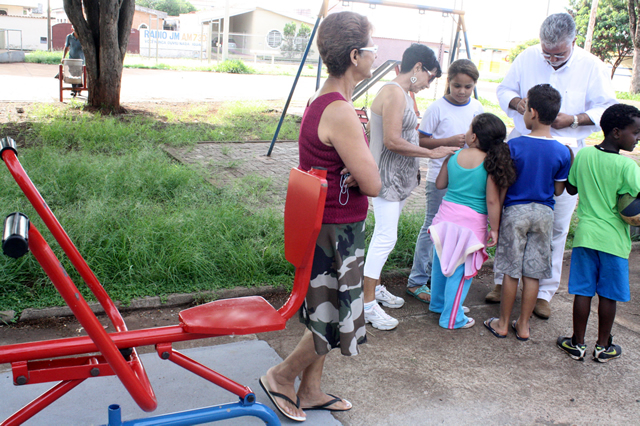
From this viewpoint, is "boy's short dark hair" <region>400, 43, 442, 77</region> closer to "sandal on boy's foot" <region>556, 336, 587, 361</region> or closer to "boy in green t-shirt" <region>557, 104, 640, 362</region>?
"boy in green t-shirt" <region>557, 104, 640, 362</region>

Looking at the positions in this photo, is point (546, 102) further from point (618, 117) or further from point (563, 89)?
point (563, 89)

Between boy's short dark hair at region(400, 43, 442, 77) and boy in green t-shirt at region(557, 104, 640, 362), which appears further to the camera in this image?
boy's short dark hair at region(400, 43, 442, 77)

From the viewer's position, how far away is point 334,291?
2426 mm

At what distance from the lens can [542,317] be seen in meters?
3.96

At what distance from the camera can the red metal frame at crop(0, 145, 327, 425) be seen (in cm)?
165

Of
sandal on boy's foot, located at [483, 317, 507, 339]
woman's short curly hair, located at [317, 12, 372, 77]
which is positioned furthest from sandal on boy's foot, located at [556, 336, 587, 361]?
woman's short curly hair, located at [317, 12, 372, 77]

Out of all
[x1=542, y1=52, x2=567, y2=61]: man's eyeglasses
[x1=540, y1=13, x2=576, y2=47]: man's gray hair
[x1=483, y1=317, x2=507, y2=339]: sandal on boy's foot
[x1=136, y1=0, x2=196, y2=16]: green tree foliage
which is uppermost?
[x1=136, y1=0, x2=196, y2=16]: green tree foliage

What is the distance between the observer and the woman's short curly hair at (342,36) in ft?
7.43

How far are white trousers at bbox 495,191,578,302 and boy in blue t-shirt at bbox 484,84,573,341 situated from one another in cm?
35

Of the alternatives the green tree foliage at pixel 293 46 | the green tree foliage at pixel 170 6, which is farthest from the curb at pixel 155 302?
the green tree foliage at pixel 170 6

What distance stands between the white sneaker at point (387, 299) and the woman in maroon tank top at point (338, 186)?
149 cm

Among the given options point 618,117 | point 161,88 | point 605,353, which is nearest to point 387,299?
point 605,353

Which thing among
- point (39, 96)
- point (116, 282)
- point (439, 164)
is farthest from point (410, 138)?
point (39, 96)

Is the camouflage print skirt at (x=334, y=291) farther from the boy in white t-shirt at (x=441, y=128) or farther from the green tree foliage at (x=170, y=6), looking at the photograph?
the green tree foliage at (x=170, y=6)
